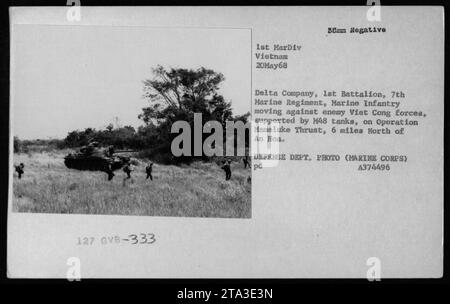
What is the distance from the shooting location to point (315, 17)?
1.67m

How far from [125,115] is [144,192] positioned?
29 cm

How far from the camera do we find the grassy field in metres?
1.66

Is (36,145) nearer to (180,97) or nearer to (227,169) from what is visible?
(180,97)

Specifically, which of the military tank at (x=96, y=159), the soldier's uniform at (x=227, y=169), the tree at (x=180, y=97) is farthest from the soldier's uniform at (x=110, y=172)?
the soldier's uniform at (x=227, y=169)

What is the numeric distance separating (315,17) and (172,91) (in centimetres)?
59

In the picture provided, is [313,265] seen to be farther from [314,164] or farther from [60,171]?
[60,171]

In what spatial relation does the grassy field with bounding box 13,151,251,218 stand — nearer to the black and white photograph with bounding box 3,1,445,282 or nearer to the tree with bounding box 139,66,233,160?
the black and white photograph with bounding box 3,1,445,282

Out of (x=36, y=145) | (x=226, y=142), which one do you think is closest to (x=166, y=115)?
(x=226, y=142)

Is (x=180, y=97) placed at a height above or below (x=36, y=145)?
above

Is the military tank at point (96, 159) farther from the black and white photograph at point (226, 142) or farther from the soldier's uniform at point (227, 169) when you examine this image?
the soldier's uniform at point (227, 169)

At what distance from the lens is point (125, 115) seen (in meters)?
1.67

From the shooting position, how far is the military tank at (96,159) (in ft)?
5.46
